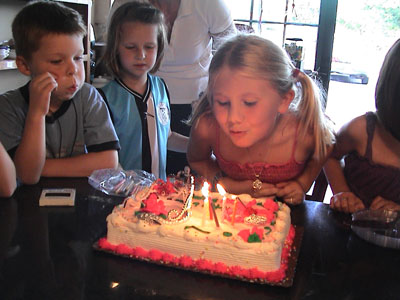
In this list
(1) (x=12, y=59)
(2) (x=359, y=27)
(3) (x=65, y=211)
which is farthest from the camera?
(2) (x=359, y=27)

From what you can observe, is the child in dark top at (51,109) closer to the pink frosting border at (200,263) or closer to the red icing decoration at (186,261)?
the pink frosting border at (200,263)

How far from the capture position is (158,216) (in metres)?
0.98

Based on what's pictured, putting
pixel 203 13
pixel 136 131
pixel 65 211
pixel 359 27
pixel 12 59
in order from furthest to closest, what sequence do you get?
pixel 359 27 → pixel 12 59 → pixel 203 13 → pixel 136 131 → pixel 65 211

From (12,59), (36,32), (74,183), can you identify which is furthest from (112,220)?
(12,59)

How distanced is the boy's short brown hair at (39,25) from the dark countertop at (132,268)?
20.7 inches

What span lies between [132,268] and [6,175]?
0.53 meters

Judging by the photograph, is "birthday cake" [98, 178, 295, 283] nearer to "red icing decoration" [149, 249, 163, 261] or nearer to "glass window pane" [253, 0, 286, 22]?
"red icing decoration" [149, 249, 163, 261]

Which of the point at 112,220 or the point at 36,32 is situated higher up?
the point at 36,32

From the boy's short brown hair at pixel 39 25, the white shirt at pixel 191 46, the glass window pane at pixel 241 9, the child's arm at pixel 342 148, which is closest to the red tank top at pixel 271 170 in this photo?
the child's arm at pixel 342 148

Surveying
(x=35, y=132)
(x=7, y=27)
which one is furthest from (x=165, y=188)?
(x=7, y=27)

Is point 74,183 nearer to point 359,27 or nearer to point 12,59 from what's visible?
point 12,59

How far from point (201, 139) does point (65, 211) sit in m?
0.54

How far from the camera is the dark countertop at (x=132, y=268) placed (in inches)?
32.1

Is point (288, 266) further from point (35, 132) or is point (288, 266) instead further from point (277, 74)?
point (35, 132)
